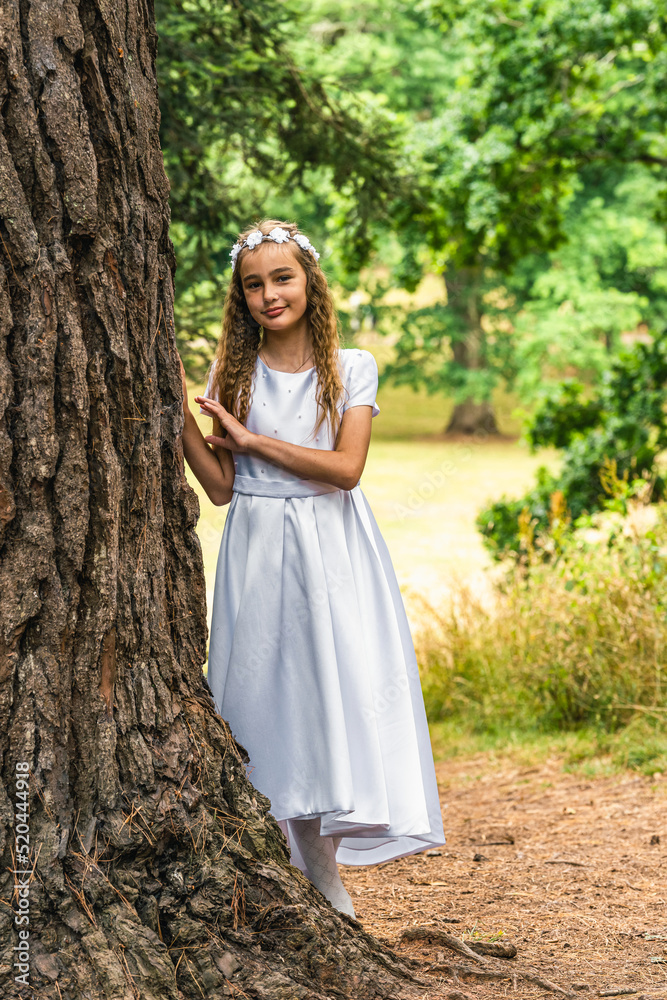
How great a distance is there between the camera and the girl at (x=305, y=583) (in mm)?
2410

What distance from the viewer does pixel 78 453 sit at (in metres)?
1.76

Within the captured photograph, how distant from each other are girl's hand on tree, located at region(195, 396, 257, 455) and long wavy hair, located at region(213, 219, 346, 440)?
0.44ft

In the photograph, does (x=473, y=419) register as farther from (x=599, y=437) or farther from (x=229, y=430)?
(x=229, y=430)

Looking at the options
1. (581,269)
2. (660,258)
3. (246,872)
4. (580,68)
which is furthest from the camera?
(581,269)

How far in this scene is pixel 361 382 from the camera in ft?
8.48

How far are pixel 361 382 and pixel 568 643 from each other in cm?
285

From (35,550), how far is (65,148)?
75 cm

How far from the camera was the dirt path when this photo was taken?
92.1 inches

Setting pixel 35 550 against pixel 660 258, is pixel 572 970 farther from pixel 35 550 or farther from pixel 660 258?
pixel 660 258

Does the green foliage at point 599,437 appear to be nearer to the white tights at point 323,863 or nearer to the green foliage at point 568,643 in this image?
the green foliage at point 568,643

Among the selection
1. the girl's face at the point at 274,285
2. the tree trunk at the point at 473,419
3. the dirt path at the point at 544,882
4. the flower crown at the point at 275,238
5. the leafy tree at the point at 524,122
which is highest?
the tree trunk at the point at 473,419

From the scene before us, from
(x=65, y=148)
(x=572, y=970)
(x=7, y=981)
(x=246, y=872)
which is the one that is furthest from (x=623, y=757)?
(x=65, y=148)

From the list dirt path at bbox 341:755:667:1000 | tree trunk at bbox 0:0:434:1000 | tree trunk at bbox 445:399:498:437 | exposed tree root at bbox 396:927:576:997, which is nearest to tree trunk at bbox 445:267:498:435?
tree trunk at bbox 445:399:498:437

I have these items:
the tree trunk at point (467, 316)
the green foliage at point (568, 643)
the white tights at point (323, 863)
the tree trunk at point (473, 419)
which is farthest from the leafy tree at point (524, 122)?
the tree trunk at point (473, 419)
